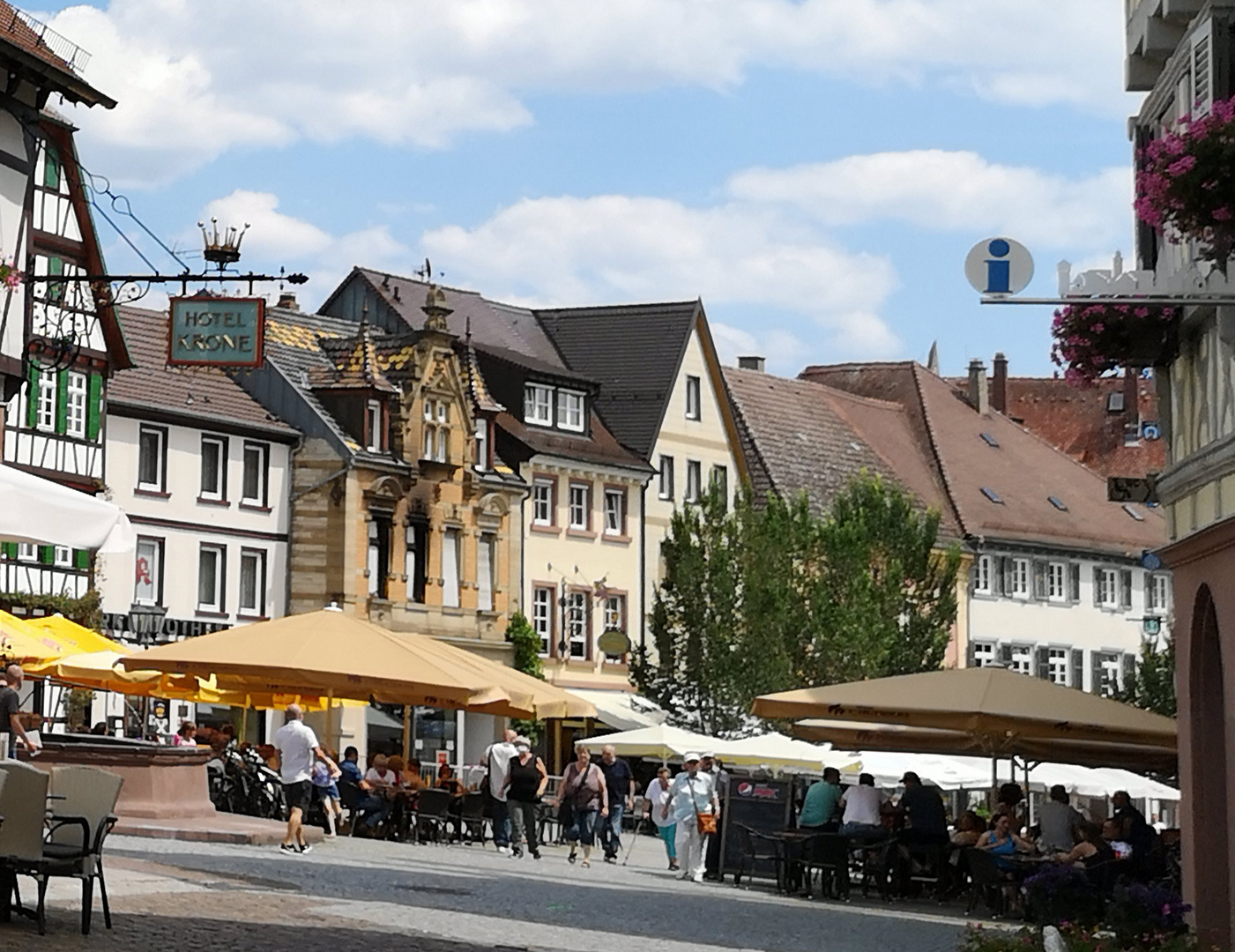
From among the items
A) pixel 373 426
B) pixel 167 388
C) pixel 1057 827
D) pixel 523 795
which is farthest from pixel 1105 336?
pixel 373 426

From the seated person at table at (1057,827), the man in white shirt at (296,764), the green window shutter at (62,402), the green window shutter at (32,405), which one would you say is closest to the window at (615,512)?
the green window shutter at (62,402)

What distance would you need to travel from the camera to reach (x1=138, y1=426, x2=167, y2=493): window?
184 feet

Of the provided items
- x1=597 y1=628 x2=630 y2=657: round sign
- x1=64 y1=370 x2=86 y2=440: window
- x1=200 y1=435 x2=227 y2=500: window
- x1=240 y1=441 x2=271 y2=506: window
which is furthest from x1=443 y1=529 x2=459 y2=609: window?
x1=64 y1=370 x2=86 y2=440: window

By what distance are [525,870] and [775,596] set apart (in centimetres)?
3006

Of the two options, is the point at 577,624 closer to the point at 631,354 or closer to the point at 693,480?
the point at 693,480

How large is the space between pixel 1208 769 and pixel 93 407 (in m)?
35.2

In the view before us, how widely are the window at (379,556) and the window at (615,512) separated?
30.3 feet

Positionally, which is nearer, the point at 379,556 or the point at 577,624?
the point at 379,556

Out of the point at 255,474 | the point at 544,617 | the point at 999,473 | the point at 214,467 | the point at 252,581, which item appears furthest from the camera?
the point at 999,473

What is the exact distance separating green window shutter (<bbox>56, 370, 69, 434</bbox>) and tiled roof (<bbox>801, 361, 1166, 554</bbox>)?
39.2 metres

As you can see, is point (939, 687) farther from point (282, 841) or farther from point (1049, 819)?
point (282, 841)

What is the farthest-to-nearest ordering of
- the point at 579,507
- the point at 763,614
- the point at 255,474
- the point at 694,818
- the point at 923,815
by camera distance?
the point at 579,507
the point at 763,614
the point at 255,474
the point at 694,818
the point at 923,815

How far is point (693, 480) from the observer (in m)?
74.1

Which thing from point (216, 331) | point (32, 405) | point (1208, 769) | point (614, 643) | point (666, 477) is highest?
point (666, 477)
